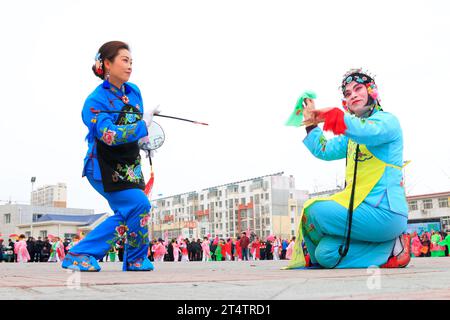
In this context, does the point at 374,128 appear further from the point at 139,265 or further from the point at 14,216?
the point at 14,216

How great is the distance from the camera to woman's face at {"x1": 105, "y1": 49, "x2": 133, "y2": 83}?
196 inches

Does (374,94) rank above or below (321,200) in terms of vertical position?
above

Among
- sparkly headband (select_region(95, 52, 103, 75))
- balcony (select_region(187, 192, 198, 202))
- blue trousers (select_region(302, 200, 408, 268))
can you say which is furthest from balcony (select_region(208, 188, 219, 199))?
blue trousers (select_region(302, 200, 408, 268))

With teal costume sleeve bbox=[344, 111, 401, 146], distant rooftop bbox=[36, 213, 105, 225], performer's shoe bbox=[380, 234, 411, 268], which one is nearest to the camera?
teal costume sleeve bbox=[344, 111, 401, 146]

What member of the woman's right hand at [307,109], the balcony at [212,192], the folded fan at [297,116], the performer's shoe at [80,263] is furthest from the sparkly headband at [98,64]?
the balcony at [212,192]

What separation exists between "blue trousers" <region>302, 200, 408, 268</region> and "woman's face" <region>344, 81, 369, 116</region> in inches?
39.9

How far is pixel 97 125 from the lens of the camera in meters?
4.64

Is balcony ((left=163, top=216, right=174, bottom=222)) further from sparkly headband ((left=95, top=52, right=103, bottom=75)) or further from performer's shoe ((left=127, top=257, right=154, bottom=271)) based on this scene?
performer's shoe ((left=127, top=257, right=154, bottom=271))

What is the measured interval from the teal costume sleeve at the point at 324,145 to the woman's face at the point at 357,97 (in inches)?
14.9

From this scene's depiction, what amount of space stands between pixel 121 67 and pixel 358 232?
8.83 ft

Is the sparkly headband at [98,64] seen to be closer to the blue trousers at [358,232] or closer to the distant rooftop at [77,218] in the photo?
the blue trousers at [358,232]

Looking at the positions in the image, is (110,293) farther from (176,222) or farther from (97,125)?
(176,222)
